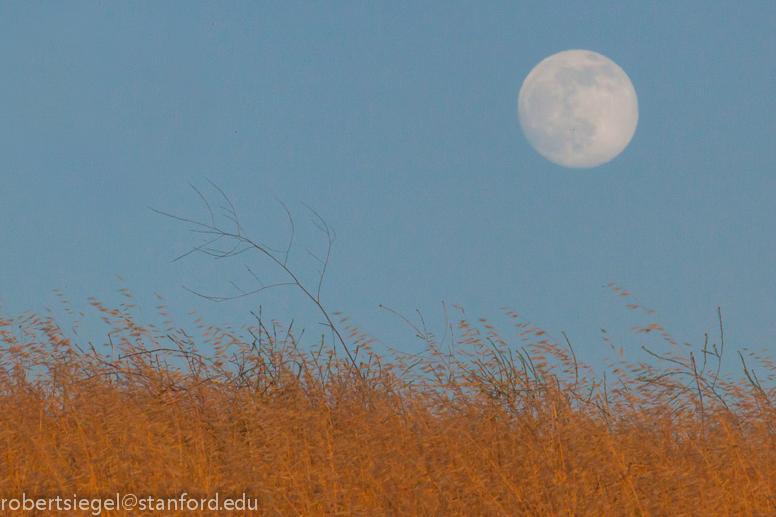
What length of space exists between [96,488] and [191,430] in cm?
90

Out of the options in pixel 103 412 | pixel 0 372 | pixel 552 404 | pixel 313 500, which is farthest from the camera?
pixel 0 372

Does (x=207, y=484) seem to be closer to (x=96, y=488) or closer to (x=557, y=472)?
(x=96, y=488)

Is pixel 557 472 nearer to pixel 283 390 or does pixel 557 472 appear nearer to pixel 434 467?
pixel 434 467

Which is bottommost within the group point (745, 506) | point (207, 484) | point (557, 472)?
point (745, 506)

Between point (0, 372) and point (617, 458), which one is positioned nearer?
point (617, 458)

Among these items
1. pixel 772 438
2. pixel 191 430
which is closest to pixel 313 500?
pixel 191 430

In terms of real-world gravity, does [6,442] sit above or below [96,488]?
above

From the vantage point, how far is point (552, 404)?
12.6 feet

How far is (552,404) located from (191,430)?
2.32 meters

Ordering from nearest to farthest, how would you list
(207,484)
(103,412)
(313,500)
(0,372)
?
1. (313,500)
2. (207,484)
3. (103,412)
4. (0,372)

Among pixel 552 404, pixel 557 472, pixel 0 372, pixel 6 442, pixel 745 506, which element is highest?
pixel 0 372

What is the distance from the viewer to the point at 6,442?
3.93 metres

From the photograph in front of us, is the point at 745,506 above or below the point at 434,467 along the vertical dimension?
below

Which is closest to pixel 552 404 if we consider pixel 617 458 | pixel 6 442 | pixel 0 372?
pixel 617 458
